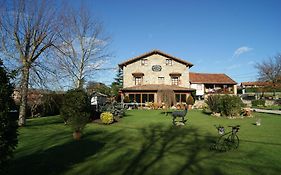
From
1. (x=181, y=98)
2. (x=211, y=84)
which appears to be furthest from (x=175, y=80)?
(x=211, y=84)

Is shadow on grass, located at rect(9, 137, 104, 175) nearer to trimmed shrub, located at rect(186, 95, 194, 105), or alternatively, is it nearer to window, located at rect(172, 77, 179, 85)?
Answer: trimmed shrub, located at rect(186, 95, 194, 105)

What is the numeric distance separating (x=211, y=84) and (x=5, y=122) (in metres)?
46.6

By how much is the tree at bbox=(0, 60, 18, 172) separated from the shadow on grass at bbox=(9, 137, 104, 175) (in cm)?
186

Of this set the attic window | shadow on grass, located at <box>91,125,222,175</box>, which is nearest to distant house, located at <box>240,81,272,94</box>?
the attic window

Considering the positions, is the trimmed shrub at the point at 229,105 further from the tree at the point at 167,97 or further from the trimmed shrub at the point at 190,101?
the trimmed shrub at the point at 190,101

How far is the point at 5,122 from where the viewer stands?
195 inches

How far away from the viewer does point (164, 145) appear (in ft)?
33.5

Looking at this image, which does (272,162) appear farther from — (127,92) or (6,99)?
(127,92)

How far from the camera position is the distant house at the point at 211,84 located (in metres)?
46.8

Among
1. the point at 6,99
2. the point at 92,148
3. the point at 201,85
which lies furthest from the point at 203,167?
the point at 201,85

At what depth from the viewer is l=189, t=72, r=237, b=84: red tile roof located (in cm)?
A: 4736

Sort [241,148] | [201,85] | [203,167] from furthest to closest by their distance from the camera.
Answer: [201,85] → [241,148] → [203,167]

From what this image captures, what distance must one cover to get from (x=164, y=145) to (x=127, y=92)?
96.1 ft

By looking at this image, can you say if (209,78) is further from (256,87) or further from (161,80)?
(256,87)
